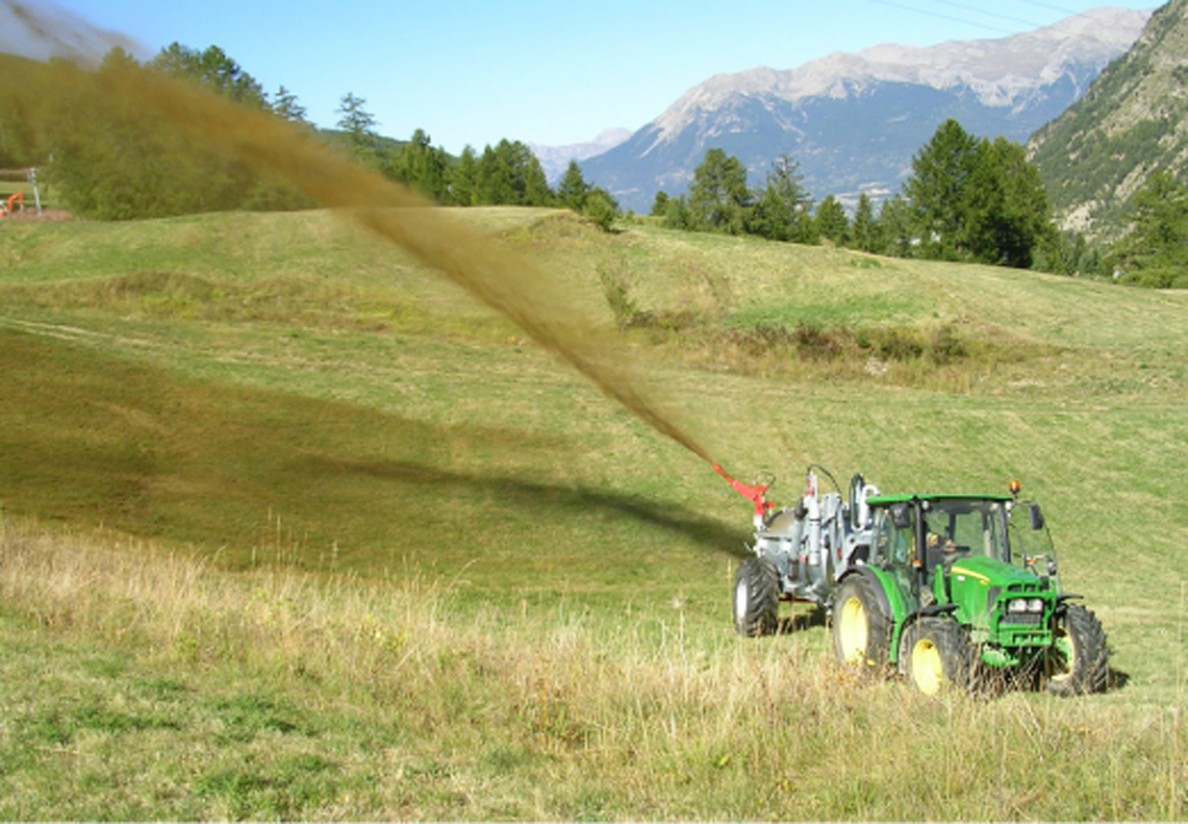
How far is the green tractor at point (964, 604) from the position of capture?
11.0 m

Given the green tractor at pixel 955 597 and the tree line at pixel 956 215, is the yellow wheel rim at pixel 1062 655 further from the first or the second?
the tree line at pixel 956 215

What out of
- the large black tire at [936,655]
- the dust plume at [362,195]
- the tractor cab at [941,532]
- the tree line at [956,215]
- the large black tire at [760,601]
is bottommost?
the large black tire at [760,601]

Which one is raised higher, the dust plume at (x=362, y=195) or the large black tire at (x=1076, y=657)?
the dust plume at (x=362, y=195)

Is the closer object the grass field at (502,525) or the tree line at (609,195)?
the grass field at (502,525)

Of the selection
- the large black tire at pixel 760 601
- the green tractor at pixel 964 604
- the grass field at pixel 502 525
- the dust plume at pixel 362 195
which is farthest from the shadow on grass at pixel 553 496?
the green tractor at pixel 964 604

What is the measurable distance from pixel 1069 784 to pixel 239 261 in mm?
48602

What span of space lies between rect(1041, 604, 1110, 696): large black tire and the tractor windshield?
1.05 m

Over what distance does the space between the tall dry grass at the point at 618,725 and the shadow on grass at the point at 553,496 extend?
11.8 metres

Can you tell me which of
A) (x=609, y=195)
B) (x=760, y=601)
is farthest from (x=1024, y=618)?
(x=609, y=195)

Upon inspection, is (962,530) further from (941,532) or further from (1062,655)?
(1062,655)

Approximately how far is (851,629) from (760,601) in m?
2.35

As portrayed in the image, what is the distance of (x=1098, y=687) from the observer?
11.3 metres

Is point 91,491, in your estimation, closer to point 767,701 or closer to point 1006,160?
point 767,701

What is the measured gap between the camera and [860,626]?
1314 centimetres
